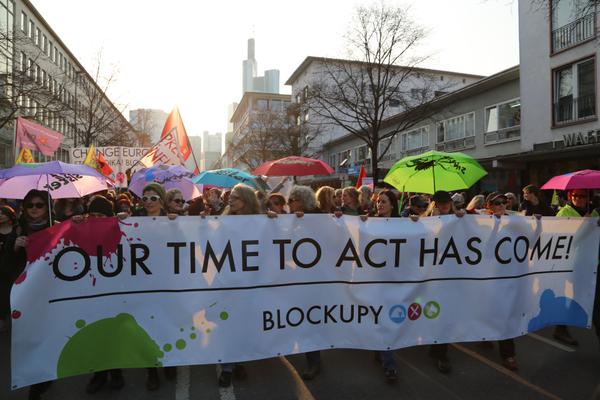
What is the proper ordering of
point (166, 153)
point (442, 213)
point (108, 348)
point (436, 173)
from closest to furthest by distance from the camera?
point (108, 348)
point (442, 213)
point (436, 173)
point (166, 153)

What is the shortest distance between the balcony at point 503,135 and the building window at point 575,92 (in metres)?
2.94

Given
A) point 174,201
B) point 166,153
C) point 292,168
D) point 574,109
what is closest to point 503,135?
point 574,109

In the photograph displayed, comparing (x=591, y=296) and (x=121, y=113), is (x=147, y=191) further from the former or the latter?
(x=121, y=113)

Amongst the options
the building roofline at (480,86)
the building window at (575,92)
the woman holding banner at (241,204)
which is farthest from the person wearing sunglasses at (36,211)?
the building roofline at (480,86)

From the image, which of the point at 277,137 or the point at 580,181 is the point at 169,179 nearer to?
the point at 580,181

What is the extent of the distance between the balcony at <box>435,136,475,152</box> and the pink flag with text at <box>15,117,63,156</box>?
72.8ft

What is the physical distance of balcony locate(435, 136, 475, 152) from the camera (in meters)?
25.5

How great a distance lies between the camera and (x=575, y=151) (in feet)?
56.6

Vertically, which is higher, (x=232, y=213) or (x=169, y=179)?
(x=169, y=179)

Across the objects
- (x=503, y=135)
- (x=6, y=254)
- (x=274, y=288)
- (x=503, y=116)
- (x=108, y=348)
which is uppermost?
(x=503, y=116)

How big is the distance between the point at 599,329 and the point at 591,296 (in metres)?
0.34

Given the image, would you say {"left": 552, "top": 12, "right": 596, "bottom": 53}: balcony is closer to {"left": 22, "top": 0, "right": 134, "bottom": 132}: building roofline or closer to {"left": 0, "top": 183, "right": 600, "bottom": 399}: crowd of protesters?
{"left": 0, "top": 183, "right": 600, "bottom": 399}: crowd of protesters

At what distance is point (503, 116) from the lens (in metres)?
23.0

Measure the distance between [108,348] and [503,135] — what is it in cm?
2306
